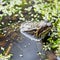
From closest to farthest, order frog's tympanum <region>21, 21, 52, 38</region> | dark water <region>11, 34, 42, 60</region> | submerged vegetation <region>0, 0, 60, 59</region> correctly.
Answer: dark water <region>11, 34, 42, 60</region>, frog's tympanum <region>21, 21, 52, 38</region>, submerged vegetation <region>0, 0, 60, 59</region>

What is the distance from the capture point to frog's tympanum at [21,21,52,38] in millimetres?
4371

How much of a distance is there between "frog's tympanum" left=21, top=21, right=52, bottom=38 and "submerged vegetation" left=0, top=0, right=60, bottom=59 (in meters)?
0.13

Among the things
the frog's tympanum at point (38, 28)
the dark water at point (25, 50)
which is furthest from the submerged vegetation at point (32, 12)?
the dark water at point (25, 50)

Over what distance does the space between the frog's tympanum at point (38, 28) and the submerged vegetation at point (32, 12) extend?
5.0 inches

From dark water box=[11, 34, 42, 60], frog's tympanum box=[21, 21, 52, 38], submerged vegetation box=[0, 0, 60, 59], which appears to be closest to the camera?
dark water box=[11, 34, 42, 60]

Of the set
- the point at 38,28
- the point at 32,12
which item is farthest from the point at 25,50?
the point at 32,12

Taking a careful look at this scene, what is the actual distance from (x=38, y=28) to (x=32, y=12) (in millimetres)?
924

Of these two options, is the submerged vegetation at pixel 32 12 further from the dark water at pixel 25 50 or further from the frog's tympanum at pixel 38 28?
the dark water at pixel 25 50

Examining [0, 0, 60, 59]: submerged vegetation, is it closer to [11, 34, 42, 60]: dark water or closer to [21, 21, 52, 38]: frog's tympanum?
[21, 21, 52, 38]: frog's tympanum

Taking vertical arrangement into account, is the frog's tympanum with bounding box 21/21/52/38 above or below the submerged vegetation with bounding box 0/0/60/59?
below

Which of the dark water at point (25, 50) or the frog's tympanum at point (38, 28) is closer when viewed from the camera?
the dark water at point (25, 50)

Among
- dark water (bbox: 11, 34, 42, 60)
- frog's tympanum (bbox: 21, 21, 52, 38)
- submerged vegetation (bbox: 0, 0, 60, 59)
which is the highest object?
submerged vegetation (bbox: 0, 0, 60, 59)

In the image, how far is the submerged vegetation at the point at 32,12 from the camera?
4558 mm

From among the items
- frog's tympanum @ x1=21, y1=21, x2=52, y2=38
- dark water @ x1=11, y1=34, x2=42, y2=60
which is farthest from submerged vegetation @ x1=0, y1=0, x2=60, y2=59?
dark water @ x1=11, y1=34, x2=42, y2=60
